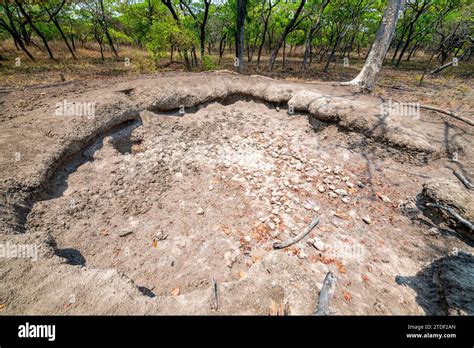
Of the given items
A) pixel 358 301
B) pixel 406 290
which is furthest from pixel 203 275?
pixel 406 290

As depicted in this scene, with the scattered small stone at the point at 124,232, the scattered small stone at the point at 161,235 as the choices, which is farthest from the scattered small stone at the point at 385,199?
the scattered small stone at the point at 124,232

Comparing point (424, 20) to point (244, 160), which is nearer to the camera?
point (244, 160)

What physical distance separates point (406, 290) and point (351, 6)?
1990 cm

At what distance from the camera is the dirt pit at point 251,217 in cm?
260

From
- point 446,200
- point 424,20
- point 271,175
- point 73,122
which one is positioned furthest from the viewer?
point 424,20

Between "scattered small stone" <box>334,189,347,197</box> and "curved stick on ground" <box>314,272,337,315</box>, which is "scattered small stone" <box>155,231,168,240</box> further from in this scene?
"scattered small stone" <box>334,189,347,197</box>

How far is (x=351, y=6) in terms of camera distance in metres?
14.9

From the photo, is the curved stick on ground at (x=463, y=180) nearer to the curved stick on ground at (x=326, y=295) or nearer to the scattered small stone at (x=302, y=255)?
the scattered small stone at (x=302, y=255)

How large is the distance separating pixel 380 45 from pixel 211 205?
8.27 meters

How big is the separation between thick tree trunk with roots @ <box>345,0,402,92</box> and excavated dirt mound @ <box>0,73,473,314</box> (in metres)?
2.68

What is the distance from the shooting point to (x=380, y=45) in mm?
7074

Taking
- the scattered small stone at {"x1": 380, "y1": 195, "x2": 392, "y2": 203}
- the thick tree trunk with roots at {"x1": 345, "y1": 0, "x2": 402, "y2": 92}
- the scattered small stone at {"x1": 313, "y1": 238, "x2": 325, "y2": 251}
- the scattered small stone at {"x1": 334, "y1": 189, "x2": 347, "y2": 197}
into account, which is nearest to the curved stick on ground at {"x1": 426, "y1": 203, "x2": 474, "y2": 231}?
the scattered small stone at {"x1": 380, "y1": 195, "x2": 392, "y2": 203}

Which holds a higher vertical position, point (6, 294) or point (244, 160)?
point (244, 160)
